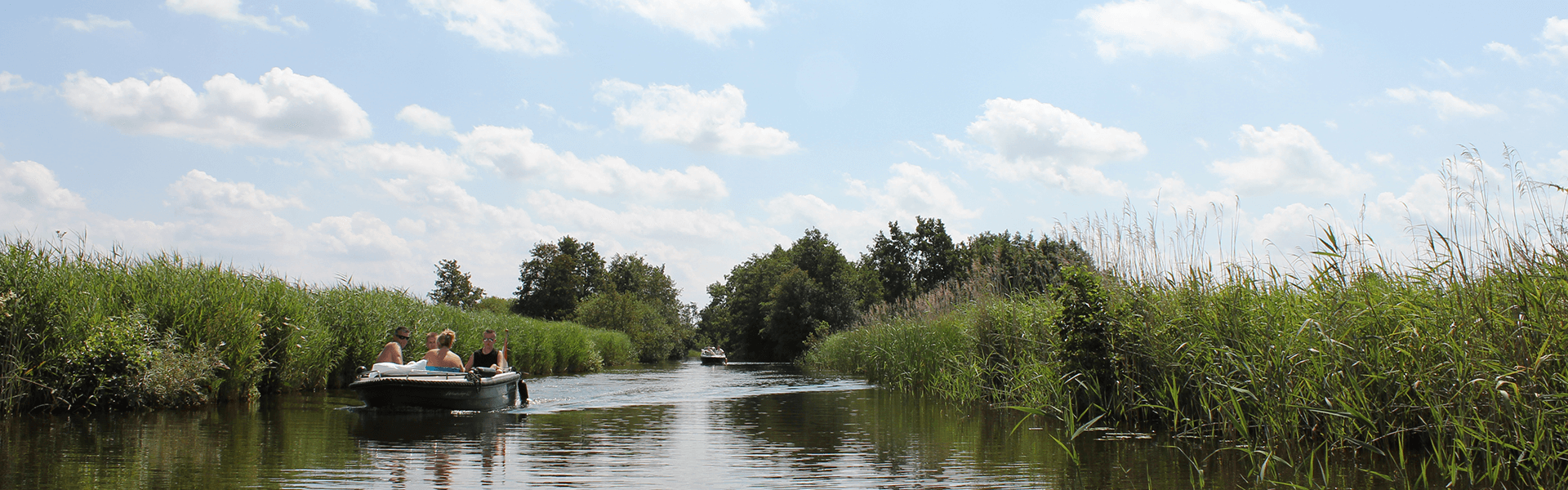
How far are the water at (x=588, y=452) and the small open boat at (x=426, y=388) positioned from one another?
0.24 metres

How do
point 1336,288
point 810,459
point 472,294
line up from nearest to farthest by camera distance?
point 1336,288 → point 810,459 → point 472,294

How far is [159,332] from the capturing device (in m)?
12.4

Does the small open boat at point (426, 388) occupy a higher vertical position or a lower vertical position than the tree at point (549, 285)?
lower

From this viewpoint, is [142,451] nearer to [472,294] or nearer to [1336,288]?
[1336,288]

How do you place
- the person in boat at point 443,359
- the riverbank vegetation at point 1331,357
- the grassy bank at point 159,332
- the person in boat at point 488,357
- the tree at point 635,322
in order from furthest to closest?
1. the tree at point 635,322
2. the person in boat at point 488,357
3. the person in boat at point 443,359
4. the grassy bank at point 159,332
5. the riverbank vegetation at point 1331,357

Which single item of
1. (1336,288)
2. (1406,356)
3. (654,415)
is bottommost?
(654,415)

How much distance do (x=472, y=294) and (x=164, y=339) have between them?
2514 inches

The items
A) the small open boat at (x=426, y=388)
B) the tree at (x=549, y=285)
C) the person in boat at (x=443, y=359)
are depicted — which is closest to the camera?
the small open boat at (x=426, y=388)

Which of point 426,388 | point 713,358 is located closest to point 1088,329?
point 426,388

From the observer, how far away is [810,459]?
26.4 ft

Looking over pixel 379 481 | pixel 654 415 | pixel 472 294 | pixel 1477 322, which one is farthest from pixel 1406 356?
pixel 472 294

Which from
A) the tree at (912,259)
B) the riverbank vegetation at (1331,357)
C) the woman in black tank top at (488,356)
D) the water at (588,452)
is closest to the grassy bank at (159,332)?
the water at (588,452)

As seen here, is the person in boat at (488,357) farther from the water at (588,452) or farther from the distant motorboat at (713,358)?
the distant motorboat at (713,358)

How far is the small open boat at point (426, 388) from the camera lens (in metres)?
12.4
